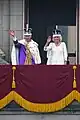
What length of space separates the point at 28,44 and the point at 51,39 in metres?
1.06

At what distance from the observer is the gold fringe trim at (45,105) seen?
10.7 metres

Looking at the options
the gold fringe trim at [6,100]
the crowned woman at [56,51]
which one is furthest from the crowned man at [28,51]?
the gold fringe trim at [6,100]

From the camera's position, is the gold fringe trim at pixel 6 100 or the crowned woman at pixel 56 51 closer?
the gold fringe trim at pixel 6 100

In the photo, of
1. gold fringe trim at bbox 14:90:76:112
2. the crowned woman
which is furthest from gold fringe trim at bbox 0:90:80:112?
the crowned woman

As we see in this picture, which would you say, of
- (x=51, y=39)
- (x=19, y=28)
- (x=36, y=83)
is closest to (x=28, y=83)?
(x=36, y=83)

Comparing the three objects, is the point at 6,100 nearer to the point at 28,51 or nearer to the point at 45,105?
the point at 45,105

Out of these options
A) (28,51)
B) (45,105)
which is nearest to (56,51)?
(28,51)

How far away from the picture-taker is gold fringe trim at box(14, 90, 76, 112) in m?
10.7

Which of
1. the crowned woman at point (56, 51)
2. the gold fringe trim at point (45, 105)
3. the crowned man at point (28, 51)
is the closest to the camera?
the gold fringe trim at point (45, 105)

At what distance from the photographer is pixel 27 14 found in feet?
48.6

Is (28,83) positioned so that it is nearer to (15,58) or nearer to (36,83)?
(36,83)

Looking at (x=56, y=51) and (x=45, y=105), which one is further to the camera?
(x=56, y=51)

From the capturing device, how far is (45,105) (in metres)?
10.7

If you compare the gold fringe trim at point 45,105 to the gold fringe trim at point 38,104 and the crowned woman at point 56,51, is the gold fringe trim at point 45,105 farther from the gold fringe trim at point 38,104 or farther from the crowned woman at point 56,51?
the crowned woman at point 56,51
